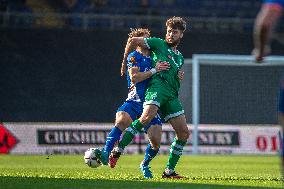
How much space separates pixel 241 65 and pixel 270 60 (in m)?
1.53

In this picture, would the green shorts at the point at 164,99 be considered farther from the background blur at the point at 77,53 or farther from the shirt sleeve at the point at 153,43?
the background blur at the point at 77,53

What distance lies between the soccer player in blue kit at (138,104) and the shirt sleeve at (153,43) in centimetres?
23

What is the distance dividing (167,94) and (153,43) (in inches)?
25.4

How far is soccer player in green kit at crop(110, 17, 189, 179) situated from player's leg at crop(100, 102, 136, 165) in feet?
0.47

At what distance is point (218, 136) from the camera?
22734 millimetres

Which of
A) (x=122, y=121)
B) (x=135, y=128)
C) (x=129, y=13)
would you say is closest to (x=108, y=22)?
(x=129, y=13)

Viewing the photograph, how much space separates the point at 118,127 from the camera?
11.7m

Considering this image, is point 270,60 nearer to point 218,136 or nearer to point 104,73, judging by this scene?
point 218,136

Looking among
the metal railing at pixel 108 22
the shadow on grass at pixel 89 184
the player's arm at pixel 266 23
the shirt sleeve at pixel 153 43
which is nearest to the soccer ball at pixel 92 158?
the shadow on grass at pixel 89 184

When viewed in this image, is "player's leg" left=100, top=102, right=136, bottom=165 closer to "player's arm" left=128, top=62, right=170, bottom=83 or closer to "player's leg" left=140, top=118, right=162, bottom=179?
"player's leg" left=140, top=118, right=162, bottom=179

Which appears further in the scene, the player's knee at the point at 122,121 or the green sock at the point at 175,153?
the player's knee at the point at 122,121

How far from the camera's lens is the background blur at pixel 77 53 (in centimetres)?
2323

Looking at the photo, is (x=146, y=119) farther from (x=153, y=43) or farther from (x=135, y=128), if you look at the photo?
(x=153, y=43)

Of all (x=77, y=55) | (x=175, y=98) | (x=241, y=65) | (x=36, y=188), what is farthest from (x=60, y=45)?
(x=36, y=188)
